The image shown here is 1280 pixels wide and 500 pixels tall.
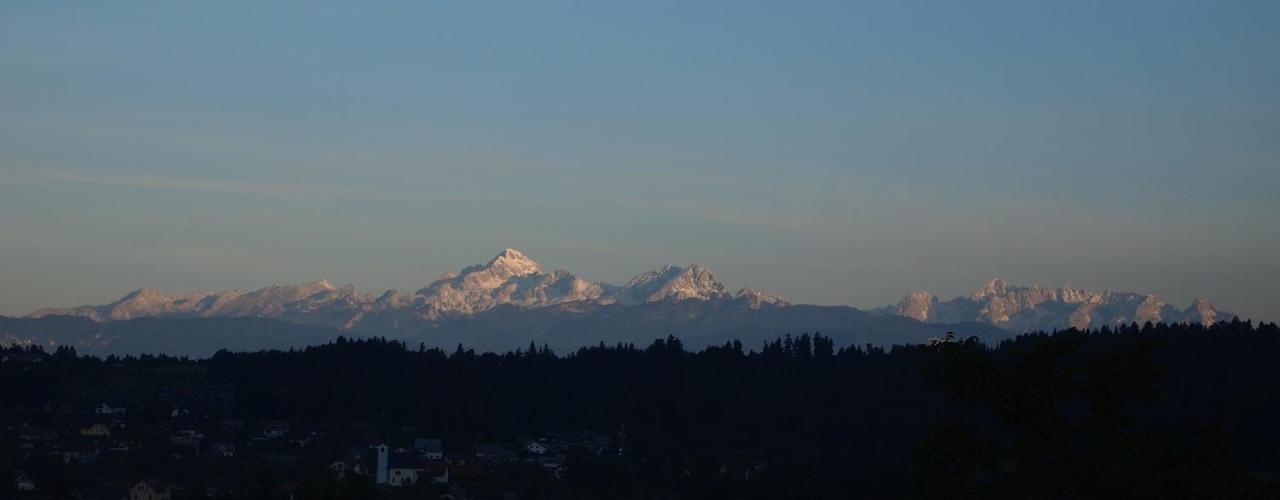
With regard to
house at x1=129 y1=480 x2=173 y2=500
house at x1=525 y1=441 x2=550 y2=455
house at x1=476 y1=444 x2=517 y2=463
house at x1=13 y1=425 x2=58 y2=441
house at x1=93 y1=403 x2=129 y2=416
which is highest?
house at x1=93 y1=403 x2=129 y2=416

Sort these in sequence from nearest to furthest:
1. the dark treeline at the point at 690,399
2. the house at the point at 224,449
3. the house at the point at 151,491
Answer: the house at the point at 151,491 → the dark treeline at the point at 690,399 → the house at the point at 224,449

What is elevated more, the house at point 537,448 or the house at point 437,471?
the house at point 537,448

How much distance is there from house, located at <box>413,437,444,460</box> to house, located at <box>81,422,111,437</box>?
58.9 ft

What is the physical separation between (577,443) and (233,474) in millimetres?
29163

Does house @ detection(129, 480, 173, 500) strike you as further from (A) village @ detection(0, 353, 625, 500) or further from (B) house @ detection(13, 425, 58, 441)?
(B) house @ detection(13, 425, 58, 441)

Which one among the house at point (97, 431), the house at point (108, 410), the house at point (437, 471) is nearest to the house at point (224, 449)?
the house at point (97, 431)

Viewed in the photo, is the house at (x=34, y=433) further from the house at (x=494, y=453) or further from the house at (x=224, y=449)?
the house at (x=494, y=453)

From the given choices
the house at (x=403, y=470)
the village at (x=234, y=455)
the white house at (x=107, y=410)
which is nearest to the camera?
the village at (x=234, y=455)

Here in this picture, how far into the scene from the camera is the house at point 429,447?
351 ft

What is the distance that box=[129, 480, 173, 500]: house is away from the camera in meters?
83.4

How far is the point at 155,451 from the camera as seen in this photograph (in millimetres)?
102500

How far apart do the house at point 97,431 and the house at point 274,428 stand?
9106mm

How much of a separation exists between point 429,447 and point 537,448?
251 inches

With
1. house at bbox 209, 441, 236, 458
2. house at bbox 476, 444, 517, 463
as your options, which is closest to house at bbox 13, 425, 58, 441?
house at bbox 209, 441, 236, 458
